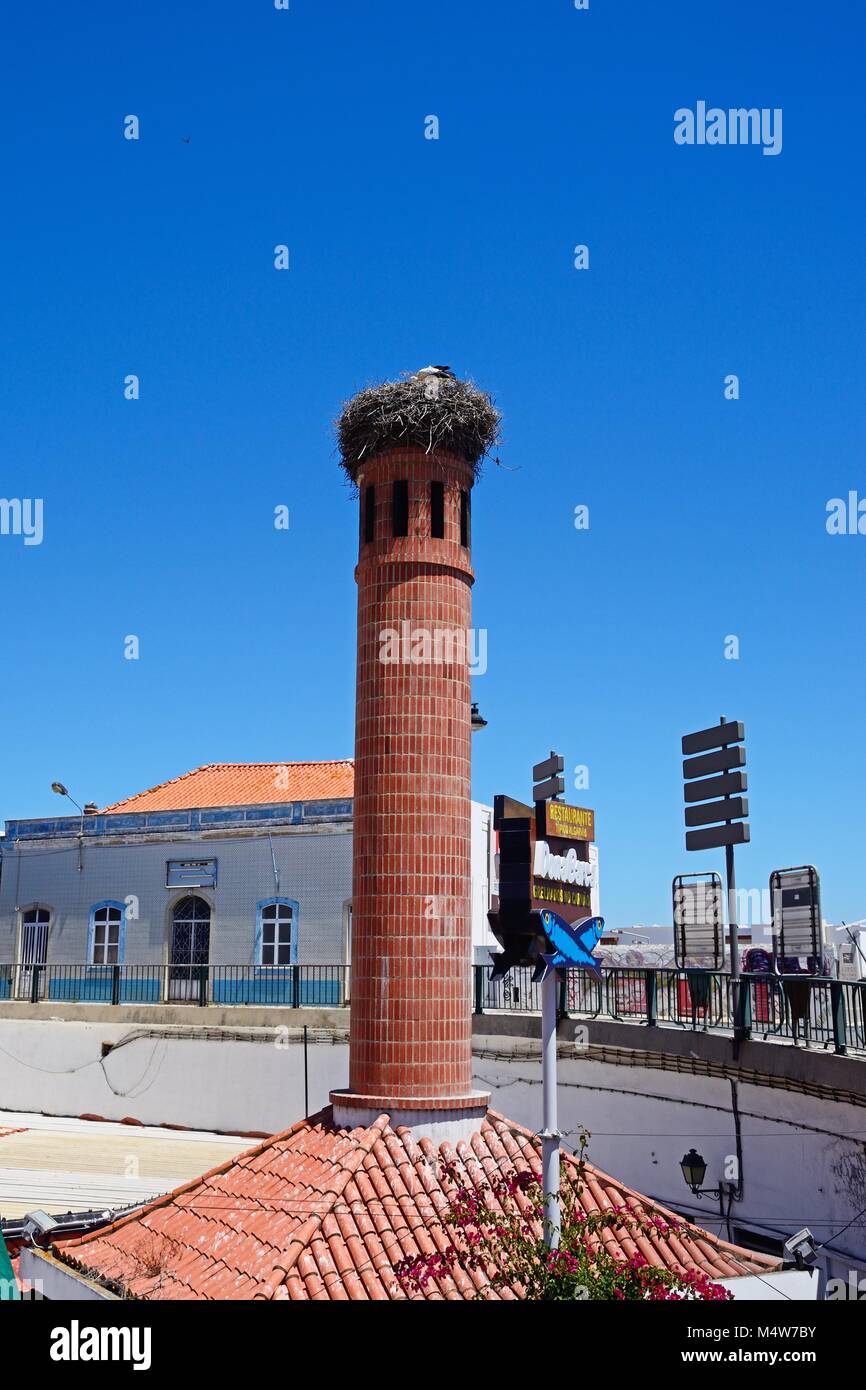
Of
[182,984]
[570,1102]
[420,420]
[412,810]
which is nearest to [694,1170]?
[570,1102]

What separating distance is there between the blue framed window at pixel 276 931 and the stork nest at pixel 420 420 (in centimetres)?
1629

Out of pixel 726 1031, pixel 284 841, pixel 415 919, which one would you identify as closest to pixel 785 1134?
pixel 726 1031

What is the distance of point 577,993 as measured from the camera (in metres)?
19.3

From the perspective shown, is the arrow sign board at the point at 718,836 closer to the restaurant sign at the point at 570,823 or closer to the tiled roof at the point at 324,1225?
the restaurant sign at the point at 570,823

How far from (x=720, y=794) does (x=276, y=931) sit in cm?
1356

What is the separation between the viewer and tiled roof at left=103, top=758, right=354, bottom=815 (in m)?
29.3

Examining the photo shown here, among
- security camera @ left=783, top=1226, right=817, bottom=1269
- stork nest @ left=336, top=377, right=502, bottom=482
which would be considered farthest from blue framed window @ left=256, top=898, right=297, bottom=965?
security camera @ left=783, top=1226, right=817, bottom=1269

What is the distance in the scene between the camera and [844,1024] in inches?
498

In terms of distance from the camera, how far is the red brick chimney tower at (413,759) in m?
11.0

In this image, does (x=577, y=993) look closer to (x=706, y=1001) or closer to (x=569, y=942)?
(x=706, y=1001)

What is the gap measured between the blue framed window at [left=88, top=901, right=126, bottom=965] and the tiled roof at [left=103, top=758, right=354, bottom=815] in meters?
2.66

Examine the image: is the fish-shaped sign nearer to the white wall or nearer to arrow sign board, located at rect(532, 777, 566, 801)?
the white wall
